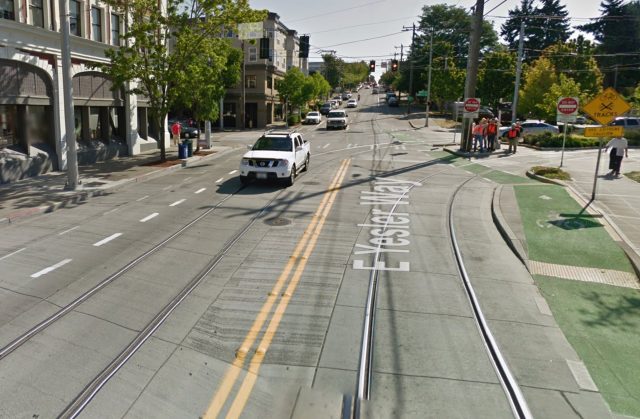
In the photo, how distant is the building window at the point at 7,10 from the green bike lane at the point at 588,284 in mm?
17505

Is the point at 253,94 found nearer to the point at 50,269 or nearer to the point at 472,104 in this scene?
the point at 472,104

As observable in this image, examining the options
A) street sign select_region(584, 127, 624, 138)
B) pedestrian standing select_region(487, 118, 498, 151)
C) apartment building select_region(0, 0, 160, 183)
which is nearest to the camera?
street sign select_region(584, 127, 624, 138)

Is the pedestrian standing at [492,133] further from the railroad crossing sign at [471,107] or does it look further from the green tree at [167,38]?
the green tree at [167,38]

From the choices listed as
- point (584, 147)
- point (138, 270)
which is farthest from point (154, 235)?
point (584, 147)

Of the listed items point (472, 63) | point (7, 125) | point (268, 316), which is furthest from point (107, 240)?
point (472, 63)

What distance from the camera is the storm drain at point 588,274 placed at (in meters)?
9.04

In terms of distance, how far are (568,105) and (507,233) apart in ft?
38.8

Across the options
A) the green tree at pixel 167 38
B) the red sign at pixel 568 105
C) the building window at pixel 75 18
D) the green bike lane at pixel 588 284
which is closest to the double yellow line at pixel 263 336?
the green bike lane at pixel 588 284

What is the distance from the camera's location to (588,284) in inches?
350

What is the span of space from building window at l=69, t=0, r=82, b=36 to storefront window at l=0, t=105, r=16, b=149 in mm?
4654

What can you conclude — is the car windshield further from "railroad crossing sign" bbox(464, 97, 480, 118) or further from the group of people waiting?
the group of people waiting

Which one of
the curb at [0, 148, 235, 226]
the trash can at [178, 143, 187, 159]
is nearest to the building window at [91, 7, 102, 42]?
the trash can at [178, 143, 187, 159]

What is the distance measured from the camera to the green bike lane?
19.5 feet

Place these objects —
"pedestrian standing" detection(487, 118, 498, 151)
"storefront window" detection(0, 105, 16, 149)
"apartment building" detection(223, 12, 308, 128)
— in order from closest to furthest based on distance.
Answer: "storefront window" detection(0, 105, 16, 149) → "pedestrian standing" detection(487, 118, 498, 151) → "apartment building" detection(223, 12, 308, 128)
